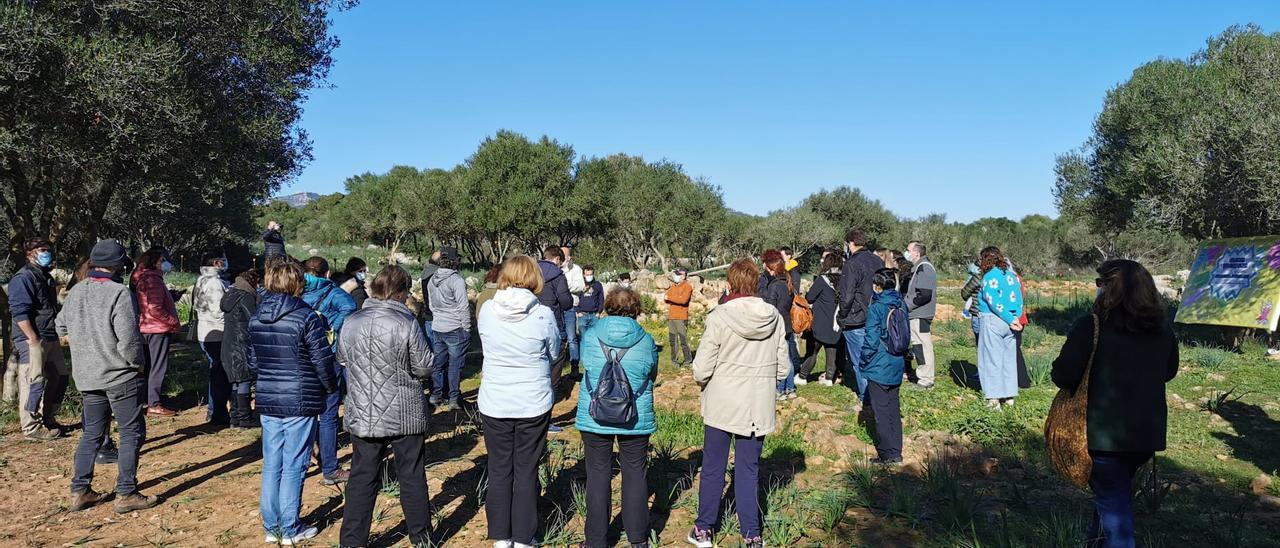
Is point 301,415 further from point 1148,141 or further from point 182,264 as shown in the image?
point 182,264

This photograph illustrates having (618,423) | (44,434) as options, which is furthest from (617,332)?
(44,434)

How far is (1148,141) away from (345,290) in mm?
17767

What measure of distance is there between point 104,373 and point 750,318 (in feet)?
14.8

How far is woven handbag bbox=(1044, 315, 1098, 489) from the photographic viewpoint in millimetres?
3848

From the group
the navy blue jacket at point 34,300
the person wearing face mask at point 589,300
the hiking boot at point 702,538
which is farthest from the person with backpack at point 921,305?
the navy blue jacket at point 34,300

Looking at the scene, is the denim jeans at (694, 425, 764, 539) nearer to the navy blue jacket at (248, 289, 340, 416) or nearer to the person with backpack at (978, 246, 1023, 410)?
the navy blue jacket at (248, 289, 340, 416)

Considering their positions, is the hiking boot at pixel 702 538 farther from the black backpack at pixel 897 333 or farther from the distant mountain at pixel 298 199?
the distant mountain at pixel 298 199

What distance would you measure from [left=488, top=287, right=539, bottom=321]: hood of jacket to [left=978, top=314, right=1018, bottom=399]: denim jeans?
18.3ft

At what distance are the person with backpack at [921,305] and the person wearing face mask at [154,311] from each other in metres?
8.19

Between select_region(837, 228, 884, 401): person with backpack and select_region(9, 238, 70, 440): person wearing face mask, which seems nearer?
select_region(9, 238, 70, 440): person wearing face mask

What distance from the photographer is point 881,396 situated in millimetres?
6141

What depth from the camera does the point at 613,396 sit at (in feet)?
13.3

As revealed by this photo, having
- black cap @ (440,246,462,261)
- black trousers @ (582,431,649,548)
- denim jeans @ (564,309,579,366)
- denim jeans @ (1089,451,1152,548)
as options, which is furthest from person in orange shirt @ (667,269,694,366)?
denim jeans @ (1089,451,1152,548)

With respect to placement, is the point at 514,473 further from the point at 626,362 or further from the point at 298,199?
the point at 298,199
